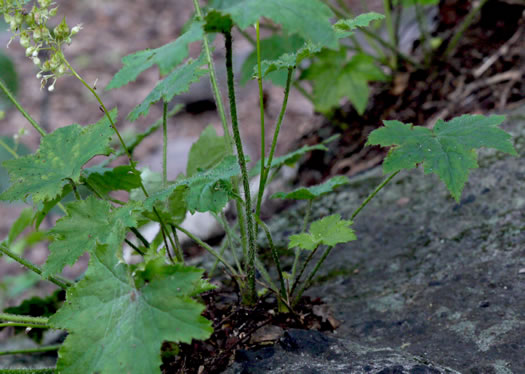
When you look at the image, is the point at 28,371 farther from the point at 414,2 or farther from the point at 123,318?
the point at 414,2

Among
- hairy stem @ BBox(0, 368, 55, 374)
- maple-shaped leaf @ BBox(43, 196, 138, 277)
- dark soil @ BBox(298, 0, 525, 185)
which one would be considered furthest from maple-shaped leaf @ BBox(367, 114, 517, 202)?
dark soil @ BBox(298, 0, 525, 185)

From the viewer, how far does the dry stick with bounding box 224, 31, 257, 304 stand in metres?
0.90

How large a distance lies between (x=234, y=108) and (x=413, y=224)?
3.08ft

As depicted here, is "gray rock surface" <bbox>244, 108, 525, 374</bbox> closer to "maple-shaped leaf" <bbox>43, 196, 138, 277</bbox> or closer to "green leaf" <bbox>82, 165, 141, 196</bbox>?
"maple-shaped leaf" <bbox>43, 196, 138, 277</bbox>

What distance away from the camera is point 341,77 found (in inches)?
94.9

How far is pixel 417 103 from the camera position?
99.0 inches

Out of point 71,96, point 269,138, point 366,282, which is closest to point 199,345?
point 366,282

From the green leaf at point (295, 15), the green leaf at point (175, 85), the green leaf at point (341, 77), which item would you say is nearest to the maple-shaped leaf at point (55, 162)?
the green leaf at point (175, 85)

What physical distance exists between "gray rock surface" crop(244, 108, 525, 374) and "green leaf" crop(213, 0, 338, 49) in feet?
2.23

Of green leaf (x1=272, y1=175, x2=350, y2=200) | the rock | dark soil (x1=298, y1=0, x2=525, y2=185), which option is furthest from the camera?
dark soil (x1=298, y1=0, x2=525, y2=185)

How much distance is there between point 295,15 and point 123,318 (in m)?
0.62

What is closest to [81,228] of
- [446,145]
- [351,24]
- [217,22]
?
[217,22]

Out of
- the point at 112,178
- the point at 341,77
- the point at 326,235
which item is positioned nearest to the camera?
the point at 326,235

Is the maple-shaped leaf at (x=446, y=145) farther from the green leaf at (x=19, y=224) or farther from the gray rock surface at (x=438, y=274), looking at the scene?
the green leaf at (x=19, y=224)
